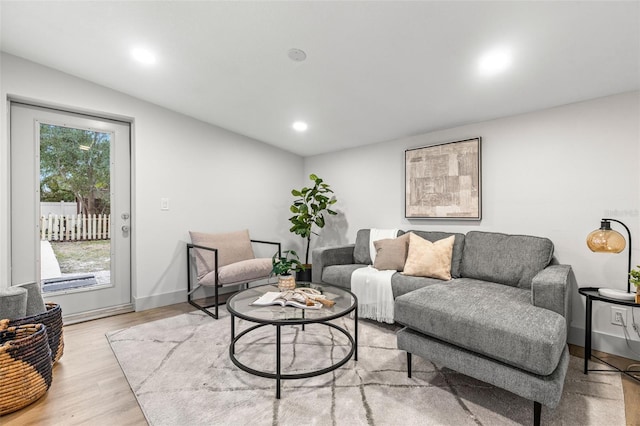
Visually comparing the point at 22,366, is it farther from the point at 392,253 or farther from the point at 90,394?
the point at 392,253

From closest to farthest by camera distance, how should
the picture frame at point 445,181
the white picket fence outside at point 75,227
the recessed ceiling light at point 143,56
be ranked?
the recessed ceiling light at point 143,56
the white picket fence outside at point 75,227
the picture frame at point 445,181

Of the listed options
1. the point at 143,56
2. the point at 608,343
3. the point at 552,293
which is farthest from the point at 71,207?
the point at 608,343

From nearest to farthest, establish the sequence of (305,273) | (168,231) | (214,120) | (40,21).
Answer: (40,21), (168,231), (214,120), (305,273)

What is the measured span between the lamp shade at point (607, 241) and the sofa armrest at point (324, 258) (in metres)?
2.18

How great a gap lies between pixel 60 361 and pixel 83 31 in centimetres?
243

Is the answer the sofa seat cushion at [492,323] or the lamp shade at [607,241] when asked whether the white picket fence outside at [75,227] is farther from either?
the lamp shade at [607,241]

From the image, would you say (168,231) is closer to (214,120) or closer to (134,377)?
(214,120)

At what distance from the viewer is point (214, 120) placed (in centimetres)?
376

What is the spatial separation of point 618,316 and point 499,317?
144 centimetres

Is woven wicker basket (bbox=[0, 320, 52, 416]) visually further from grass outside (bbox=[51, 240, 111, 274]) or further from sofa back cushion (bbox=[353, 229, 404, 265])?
sofa back cushion (bbox=[353, 229, 404, 265])

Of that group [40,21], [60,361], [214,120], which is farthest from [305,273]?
[40,21]

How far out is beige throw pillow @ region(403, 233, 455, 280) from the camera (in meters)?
2.76

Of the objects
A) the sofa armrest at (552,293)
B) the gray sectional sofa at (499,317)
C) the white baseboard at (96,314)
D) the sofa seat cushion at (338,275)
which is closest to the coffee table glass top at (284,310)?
the gray sectional sofa at (499,317)

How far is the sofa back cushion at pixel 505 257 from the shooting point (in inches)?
96.7
